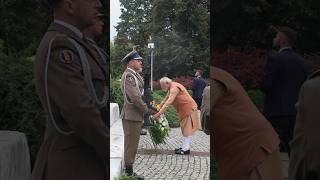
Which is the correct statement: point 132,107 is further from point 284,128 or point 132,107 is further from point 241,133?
point 284,128

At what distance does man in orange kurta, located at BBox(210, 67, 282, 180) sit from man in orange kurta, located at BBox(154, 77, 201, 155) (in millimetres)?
152

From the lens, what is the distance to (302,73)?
3336 mm

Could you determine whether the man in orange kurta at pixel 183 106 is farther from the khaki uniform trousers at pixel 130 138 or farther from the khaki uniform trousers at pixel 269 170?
the khaki uniform trousers at pixel 269 170

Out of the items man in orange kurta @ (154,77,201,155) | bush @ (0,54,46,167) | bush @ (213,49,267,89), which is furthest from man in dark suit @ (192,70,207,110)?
bush @ (0,54,46,167)

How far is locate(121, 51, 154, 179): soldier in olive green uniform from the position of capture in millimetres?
3350

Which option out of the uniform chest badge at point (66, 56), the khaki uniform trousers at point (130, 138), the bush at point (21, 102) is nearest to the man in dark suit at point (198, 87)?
the khaki uniform trousers at point (130, 138)

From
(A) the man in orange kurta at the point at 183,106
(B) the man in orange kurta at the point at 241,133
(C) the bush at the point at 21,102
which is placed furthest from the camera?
(C) the bush at the point at 21,102

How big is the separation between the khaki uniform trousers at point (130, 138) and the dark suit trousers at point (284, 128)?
0.97 metres

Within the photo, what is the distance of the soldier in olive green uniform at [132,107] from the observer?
3350 millimetres

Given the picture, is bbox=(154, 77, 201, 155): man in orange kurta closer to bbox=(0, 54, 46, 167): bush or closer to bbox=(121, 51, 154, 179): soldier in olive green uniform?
bbox=(121, 51, 154, 179): soldier in olive green uniform

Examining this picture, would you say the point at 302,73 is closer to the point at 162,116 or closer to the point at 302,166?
the point at 162,116

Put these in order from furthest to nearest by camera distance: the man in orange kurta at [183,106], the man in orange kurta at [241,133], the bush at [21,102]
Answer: the bush at [21,102] < the man in orange kurta at [183,106] < the man in orange kurta at [241,133]

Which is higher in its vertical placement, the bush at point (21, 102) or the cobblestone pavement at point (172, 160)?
the bush at point (21, 102)

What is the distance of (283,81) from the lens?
3.39m
